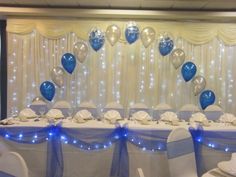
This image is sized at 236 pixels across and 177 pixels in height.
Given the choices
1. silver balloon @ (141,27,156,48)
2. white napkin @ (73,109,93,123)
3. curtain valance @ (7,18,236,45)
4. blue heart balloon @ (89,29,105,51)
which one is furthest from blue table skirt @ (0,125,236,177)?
curtain valance @ (7,18,236,45)

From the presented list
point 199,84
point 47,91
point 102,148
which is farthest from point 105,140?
point 199,84

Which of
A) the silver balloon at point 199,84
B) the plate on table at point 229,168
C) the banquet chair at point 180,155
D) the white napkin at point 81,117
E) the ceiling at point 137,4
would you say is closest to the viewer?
the plate on table at point 229,168

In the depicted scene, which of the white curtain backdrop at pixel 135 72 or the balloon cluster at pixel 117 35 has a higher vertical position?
the balloon cluster at pixel 117 35

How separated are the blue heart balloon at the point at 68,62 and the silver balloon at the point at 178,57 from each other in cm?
212

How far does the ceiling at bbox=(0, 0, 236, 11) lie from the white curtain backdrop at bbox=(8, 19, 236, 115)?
0.84 m

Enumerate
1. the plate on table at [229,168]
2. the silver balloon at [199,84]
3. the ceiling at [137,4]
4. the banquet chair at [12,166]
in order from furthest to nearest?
the silver balloon at [199,84]
the ceiling at [137,4]
the plate on table at [229,168]
the banquet chair at [12,166]

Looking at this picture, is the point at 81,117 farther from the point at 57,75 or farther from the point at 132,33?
the point at 132,33

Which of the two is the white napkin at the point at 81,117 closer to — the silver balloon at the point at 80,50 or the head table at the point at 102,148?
the head table at the point at 102,148

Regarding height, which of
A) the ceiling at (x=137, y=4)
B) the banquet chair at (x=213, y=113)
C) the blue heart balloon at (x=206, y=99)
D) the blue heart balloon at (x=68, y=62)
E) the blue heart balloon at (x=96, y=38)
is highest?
the ceiling at (x=137, y=4)

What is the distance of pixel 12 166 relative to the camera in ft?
5.47

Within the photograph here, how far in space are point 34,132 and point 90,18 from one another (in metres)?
3.71

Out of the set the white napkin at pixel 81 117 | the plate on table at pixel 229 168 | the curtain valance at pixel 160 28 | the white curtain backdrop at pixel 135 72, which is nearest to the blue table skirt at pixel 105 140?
the white napkin at pixel 81 117

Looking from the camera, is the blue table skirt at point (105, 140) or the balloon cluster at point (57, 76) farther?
the balloon cluster at point (57, 76)

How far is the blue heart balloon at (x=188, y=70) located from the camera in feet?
20.5
